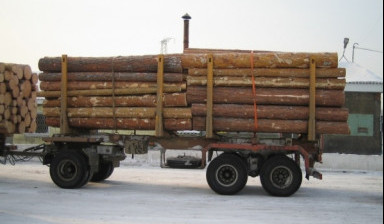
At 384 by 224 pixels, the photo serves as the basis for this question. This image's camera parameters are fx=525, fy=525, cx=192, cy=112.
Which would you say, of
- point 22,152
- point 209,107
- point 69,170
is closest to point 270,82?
point 209,107

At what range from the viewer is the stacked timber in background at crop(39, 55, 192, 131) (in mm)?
12859

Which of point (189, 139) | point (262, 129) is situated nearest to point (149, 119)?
point (189, 139)

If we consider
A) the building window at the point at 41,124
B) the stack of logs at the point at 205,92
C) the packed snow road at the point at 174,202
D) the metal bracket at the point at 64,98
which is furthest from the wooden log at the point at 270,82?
the building window at the point at 41,124

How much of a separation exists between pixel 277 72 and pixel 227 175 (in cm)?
271

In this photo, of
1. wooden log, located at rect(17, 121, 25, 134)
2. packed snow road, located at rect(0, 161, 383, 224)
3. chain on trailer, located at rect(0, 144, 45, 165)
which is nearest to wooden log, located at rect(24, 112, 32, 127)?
wooden log, located at rect(17, 121, 25, 134)

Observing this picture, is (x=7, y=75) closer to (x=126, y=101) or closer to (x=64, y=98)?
(x=64, y=98)

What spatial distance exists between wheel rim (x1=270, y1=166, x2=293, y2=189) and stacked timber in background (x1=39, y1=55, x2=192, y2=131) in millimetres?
2342

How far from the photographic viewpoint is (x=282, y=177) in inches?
479

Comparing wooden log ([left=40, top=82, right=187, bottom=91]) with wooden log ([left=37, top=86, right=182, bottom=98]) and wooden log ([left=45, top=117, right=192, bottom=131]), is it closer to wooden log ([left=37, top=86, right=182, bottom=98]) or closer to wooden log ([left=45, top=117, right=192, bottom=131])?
wooden log ([left=37, top=86, right=182, bottom=98])

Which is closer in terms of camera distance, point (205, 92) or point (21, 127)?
point (205, 92)

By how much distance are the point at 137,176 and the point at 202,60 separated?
5110mm

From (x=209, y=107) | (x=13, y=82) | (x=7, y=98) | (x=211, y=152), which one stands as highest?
(x=13, y=82)

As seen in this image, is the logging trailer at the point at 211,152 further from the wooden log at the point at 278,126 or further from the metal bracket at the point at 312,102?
the wooden log at the point at 278,126

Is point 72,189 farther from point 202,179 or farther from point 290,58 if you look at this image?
point 290,58
